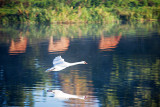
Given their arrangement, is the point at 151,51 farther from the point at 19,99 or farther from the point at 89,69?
the point at 19,99

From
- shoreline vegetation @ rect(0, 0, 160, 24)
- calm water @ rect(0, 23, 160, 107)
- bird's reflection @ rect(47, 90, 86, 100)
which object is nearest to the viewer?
calm water @ rect(0, 23, 160, 107)

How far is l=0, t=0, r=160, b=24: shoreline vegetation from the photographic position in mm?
43312

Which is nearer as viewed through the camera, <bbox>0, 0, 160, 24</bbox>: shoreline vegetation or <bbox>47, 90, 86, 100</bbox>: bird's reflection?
<bbox>47, 90, 86, 100</bbox>: bird's reflection

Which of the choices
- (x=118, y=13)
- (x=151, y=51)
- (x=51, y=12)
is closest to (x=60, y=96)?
(x=151, y=51)

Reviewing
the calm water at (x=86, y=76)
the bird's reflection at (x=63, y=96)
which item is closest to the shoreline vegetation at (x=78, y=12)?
the calm water at (x=86, y=76)

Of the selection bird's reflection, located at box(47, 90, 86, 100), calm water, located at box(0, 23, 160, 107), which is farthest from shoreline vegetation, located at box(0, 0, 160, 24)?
bird's reflection, located at box(47, 90, 86, 100)

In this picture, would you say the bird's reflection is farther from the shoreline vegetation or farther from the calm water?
the shoreline vegetation

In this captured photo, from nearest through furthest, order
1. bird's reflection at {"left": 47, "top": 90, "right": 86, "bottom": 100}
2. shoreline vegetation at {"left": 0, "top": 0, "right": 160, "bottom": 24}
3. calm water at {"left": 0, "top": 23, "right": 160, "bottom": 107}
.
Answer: calm water at {"left": 0, "top": 23, "right": 160, "bottom": 107}
bird's reflection at {"left": 47, "top": 90, "right": 86, "bottom": 100}
shoreline vegetation at {"left": 0, "top": 0, "right": 160, "bottom": 24}

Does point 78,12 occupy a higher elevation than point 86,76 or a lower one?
higher

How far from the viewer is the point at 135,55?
18031 millimetres

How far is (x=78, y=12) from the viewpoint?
43.3 m

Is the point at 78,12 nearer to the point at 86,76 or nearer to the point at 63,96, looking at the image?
the point at 86,76

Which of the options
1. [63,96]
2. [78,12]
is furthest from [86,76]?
[78,12]

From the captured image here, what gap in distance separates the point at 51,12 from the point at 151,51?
25160 mm
